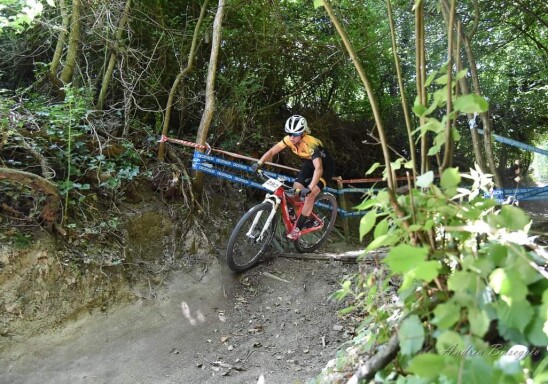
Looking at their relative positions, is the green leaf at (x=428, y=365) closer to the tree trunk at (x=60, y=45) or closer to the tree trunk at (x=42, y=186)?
the tree trunk at (x=42, y=186)

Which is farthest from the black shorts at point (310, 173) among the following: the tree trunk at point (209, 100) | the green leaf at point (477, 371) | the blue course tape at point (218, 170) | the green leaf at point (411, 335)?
the green leaf at point (477, 371)

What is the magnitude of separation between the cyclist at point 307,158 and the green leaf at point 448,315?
464 cm

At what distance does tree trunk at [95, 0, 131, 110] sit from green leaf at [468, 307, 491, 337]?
589 cm

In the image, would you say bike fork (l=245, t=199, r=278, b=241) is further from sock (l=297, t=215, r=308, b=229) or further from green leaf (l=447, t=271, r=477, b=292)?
green leaf (l=447, t=271, r=477, b=292)

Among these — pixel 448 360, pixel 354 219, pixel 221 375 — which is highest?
pixel 448 360

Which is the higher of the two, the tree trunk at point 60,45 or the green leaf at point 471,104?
the tree trunk at point 60,45

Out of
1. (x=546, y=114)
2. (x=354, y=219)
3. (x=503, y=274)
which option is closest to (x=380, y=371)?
(x=503, y=274)

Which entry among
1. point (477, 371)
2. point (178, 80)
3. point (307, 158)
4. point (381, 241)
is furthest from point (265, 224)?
point (477, 371)

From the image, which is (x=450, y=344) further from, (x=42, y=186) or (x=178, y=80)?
(x=178, y=80)

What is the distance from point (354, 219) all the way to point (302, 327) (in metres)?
4.83

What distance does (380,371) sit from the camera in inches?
43.7

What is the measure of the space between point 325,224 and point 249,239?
81.5 inches

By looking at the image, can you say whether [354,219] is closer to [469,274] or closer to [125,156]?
[125,156]

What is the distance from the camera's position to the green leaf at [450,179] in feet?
3.55
